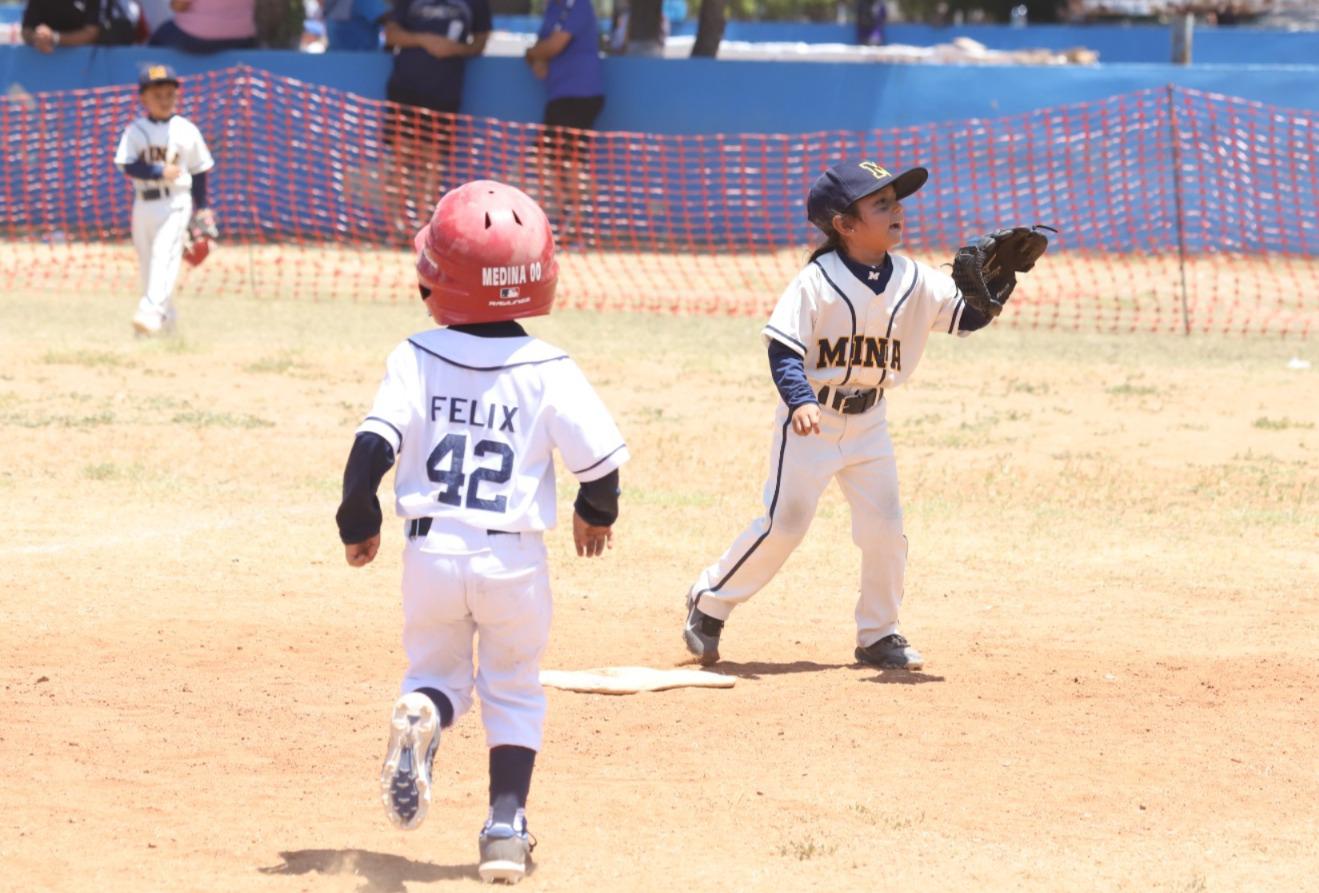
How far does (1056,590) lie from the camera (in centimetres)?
815

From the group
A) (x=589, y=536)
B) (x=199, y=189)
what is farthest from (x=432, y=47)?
(x=589, y=536)

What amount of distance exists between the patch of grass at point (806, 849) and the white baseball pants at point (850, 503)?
1.85m

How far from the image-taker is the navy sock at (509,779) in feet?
15.2

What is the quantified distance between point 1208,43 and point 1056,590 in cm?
2745

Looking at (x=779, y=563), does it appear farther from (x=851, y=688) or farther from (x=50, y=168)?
(x=50, y=168)

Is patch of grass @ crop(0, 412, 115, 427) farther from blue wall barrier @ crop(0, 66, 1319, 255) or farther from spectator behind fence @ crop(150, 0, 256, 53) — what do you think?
spectator behind fence @ crop(150, 0, 256, 53)

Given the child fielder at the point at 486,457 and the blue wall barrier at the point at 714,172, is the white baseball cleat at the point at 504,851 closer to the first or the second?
the child fielder at the point at 486,457

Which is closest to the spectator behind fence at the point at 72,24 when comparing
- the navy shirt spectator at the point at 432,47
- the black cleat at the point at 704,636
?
the navy shirt spectator at the point at 432,47

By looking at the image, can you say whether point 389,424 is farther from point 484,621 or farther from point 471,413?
point 484,621

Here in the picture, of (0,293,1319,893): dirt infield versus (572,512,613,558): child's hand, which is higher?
(572,512,613,558): child's hand

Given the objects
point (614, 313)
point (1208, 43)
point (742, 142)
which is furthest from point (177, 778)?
point (1208, 43)

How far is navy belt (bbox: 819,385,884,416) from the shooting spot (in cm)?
656

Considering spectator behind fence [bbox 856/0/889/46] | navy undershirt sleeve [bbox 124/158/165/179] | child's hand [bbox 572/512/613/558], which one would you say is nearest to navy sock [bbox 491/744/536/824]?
child's hand [bbox 572/512/613/558]

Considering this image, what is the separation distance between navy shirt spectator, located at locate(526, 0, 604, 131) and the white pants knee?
54.4 ft
